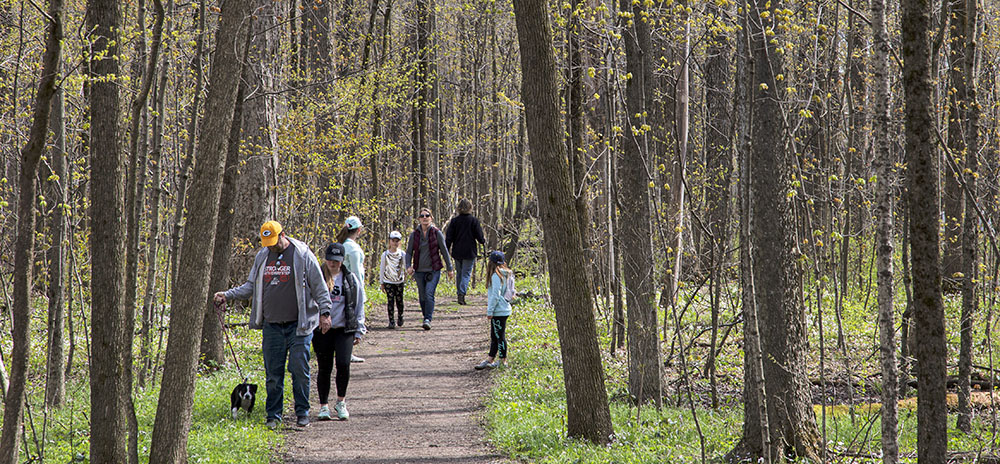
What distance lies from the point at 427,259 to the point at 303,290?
6632mm

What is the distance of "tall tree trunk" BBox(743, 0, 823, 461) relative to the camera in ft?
21.1

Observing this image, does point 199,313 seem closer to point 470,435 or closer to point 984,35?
point 470,435

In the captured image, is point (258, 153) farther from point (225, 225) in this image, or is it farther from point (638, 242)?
point (638, 242)

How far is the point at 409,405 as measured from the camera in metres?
9.38

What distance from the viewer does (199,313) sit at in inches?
248

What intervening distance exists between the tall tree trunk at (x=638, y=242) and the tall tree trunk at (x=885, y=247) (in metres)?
3.74

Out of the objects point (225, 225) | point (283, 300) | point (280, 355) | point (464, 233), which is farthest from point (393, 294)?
point (283, 300)

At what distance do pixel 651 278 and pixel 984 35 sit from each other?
21.5 ft

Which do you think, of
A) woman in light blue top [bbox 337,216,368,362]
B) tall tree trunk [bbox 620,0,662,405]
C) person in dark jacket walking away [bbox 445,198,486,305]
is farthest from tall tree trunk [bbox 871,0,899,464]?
person in dark jacket walking away [bbox 445,198,486,305]

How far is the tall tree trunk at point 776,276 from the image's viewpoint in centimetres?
643

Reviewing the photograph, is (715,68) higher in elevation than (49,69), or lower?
higher

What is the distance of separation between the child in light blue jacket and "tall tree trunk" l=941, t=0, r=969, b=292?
5.59 metres

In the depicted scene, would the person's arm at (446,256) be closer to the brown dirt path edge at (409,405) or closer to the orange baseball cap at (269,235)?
the brown dirt path edge at (409,405)

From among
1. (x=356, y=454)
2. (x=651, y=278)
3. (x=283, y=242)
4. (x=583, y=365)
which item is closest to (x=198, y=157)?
(x=283, y=242)
